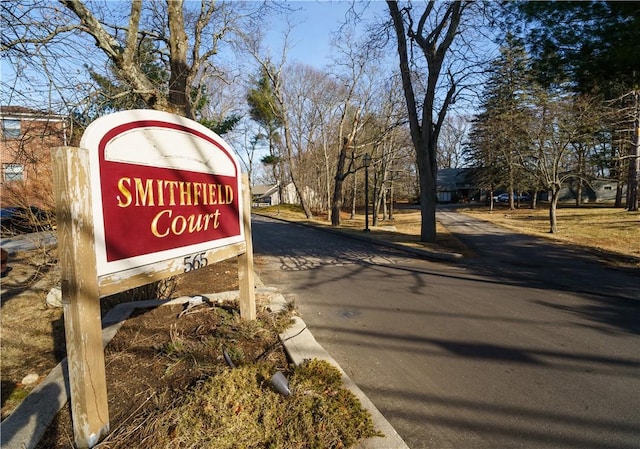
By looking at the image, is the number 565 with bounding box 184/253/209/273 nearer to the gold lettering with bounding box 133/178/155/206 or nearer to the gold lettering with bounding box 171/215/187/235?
the gold lettering with bounding box 171/215/187/235

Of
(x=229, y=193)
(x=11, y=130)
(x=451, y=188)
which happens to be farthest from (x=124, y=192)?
(x=451, y=188)

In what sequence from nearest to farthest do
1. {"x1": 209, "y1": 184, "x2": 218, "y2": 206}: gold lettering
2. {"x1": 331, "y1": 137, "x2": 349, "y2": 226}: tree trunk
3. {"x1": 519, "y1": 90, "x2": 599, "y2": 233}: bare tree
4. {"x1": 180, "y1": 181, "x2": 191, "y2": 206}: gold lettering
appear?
1. {"x1": 180, "y1": 181, "x2": 191, "y2": 206}: gold lettering
2. {"x1": 209, "y1": 184, "x2": 218, "y2": 206}: gold lettering
3. {"x1": 519, "y1": 90, "x2": 599, "y2": 233}: bare tree
4. {"x1": 331, "y1": 137, "x2": 349, "y2": 226}: tree trunk

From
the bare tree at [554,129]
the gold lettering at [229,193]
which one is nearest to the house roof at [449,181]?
the bare tree at [554,129]

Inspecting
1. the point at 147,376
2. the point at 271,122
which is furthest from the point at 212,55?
the point at 271,122

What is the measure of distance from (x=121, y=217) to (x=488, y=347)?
12.4 ft

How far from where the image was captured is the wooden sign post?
74.4 inches

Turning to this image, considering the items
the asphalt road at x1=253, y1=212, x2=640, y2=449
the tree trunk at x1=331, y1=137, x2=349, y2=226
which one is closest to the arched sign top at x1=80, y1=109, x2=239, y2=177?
the asphalt road at x1=253, y1=212, x2=640, y2=449

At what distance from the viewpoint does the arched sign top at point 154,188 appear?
2.11 metres

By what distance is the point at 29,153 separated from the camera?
5855mm

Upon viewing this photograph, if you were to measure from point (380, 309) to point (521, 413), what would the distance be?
8.39 feet

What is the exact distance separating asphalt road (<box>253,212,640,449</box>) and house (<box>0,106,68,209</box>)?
4477 millimetres

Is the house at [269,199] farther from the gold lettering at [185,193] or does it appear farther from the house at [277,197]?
the gold lettering at [185,193]

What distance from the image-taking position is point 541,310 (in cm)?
488

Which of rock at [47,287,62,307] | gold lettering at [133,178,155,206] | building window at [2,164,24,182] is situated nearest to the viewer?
gold lettering at [133,178,155,206]
